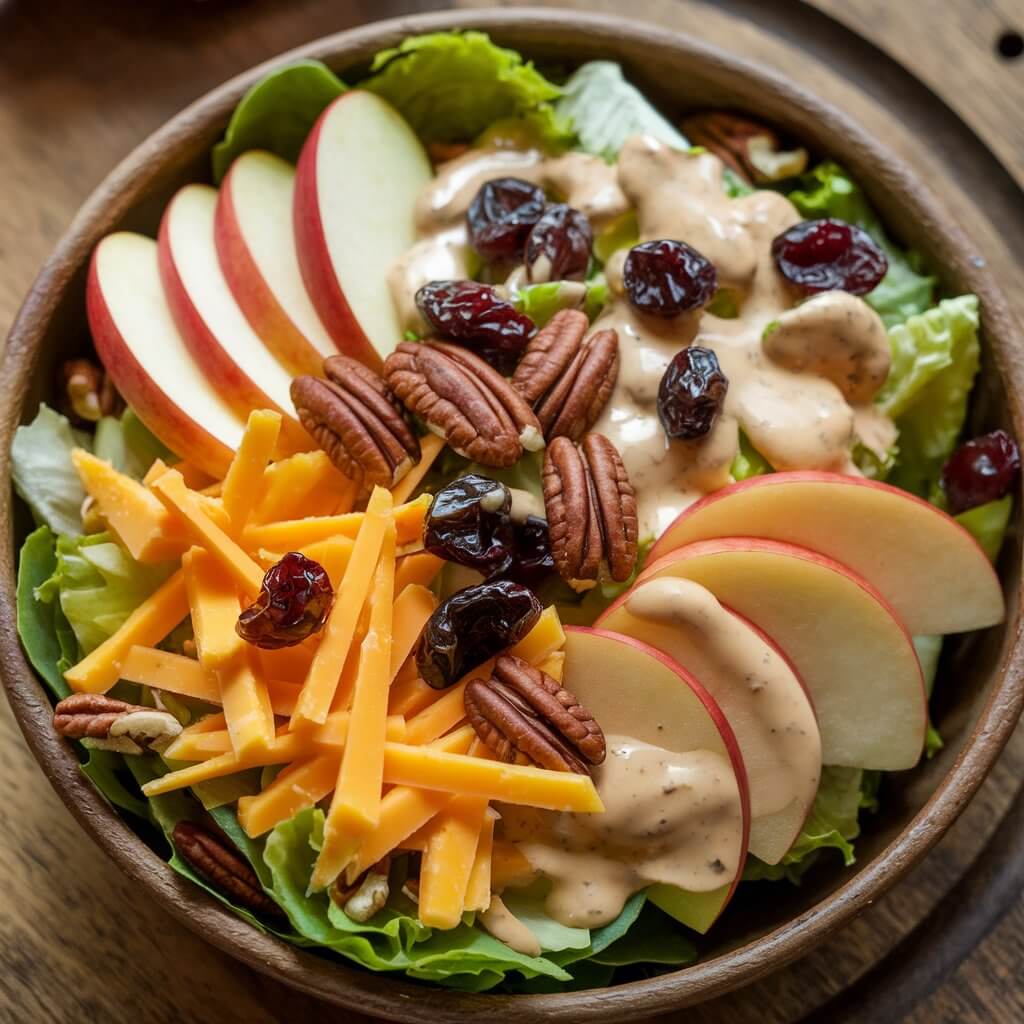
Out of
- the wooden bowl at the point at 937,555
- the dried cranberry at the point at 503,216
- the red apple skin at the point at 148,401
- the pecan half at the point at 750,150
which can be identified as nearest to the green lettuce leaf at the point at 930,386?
the wooden bowl at the point at 937,555

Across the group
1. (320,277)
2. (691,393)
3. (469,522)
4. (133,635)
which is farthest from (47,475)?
(691,393)

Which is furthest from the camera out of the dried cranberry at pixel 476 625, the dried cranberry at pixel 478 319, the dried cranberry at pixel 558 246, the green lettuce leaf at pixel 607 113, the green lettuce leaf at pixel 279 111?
the green lettuce leaf at pixel 607 113

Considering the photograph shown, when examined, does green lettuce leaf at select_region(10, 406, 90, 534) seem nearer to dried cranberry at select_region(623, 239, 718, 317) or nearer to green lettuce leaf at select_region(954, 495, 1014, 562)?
dried cranberry at select_region(623, 239, 718, 317)

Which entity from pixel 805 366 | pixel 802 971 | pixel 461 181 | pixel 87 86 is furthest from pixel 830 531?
pixel 87 86

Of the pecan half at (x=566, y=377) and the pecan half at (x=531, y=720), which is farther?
the pecan half at (x=566, y=377)

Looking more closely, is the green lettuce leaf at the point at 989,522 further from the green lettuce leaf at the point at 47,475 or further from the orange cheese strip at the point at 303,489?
the green lettuce leaf at the point at 47,475

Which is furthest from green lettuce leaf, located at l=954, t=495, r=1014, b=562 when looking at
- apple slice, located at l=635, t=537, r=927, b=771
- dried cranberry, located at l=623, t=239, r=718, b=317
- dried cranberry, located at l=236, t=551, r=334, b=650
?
dried cranberry, located at l=236, t=551, r=334, b=650

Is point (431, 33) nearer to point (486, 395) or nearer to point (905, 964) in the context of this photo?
point (486, 395)
